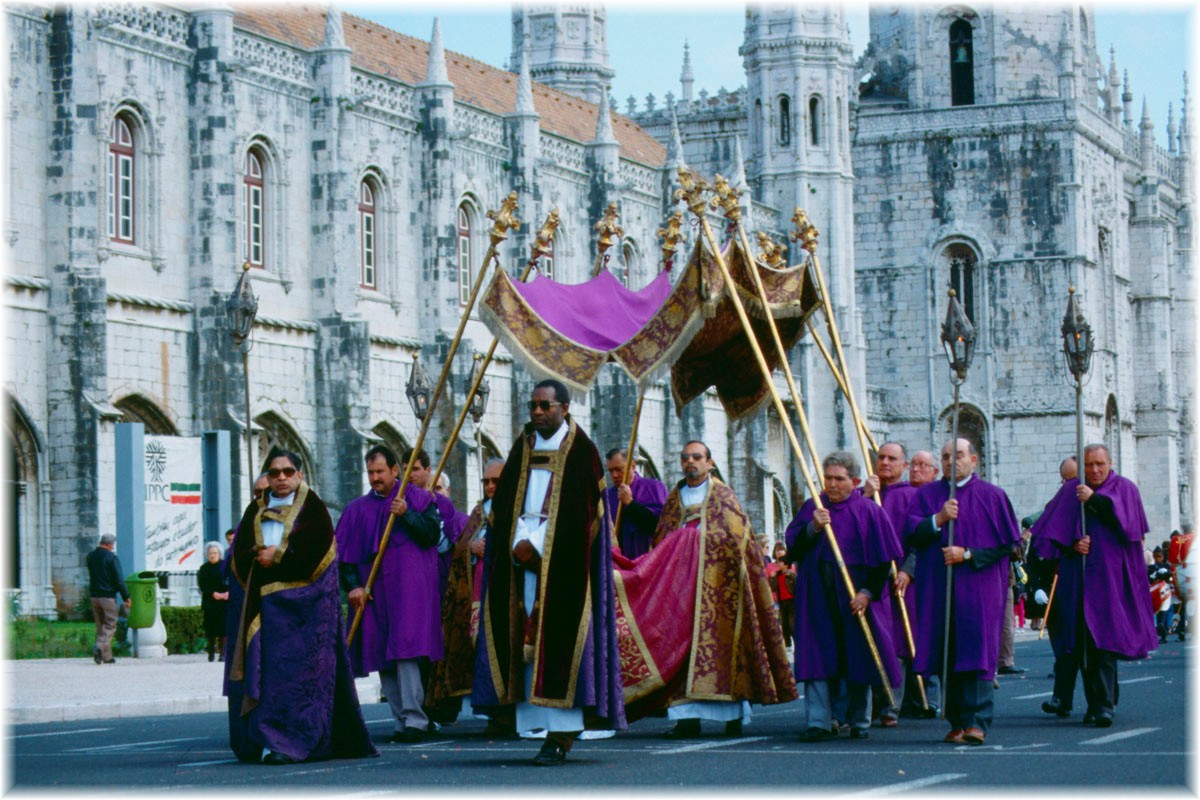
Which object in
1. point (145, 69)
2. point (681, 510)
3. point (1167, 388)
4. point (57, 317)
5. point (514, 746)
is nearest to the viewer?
point (514, 746)

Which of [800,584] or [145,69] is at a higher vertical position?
[145,69]

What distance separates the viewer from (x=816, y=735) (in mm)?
12969

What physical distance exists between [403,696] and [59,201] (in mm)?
17355

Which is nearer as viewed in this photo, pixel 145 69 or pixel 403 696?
pixel 403 696

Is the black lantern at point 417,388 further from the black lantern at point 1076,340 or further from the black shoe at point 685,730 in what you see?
the black shoe at point 685,730

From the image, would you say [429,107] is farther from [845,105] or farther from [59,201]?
[845,105]

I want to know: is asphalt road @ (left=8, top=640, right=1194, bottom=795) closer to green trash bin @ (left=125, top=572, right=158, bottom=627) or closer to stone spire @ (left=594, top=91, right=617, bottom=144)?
green trash bin @ (left=125, top=572, right=158, bottom=627)

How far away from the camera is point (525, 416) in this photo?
40.2 meters

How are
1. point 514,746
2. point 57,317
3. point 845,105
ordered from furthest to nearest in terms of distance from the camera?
point 845,105, point 57,317, point 514,746

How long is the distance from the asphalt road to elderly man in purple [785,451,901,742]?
348mm

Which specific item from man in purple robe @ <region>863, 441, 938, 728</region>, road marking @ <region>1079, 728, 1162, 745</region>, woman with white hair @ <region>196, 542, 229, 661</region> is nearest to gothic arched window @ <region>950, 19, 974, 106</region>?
woman with white hair @ <region>196, 542, 229, 661</region>

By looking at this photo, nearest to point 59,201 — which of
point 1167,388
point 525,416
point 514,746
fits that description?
point 525,416

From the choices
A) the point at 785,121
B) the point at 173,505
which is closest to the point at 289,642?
the point at 173,505

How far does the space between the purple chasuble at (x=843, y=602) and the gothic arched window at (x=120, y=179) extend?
63.6ft
